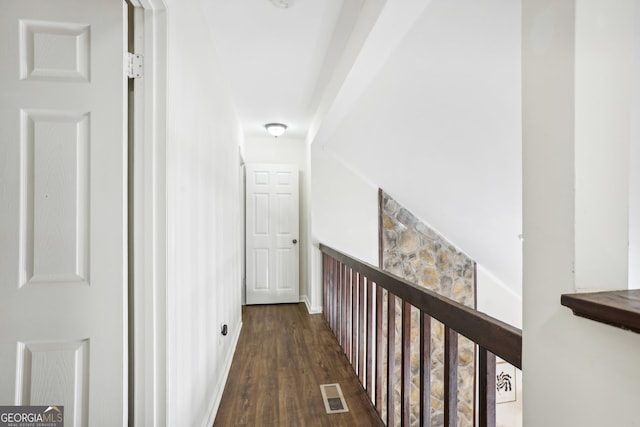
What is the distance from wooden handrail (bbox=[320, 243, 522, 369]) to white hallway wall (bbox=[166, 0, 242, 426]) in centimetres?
101

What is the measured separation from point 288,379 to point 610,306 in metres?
2.26

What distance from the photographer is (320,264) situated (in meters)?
3.98

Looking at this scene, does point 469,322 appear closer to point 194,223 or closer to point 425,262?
point 194,223

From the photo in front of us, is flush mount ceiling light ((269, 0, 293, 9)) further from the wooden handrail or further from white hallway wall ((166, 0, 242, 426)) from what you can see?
the wooden handrail

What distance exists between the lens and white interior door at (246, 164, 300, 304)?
14.3 feet

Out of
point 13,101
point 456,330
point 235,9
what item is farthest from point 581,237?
point 235,9

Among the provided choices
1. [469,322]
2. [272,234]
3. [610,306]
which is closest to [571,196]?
[610,306]

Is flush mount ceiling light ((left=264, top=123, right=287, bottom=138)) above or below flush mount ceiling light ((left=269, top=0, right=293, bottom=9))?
below

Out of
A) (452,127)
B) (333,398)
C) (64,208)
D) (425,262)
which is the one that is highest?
(452,127)

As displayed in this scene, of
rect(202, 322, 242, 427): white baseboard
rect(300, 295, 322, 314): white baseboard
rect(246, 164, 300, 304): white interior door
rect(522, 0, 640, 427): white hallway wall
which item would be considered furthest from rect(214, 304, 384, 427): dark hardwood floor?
rect(522, 0, 640, 427): white hallway wall

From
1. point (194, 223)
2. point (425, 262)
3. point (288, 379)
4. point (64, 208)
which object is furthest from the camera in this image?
point (425, 262)

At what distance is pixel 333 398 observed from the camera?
2.09 meters

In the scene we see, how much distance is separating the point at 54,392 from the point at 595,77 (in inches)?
68.3

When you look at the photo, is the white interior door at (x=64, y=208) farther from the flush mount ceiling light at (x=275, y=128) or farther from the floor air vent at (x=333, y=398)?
the flush mount ceiling light at (x=275, y=128)
